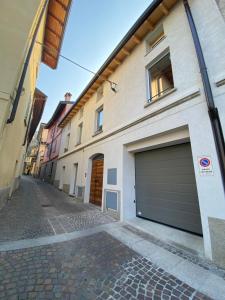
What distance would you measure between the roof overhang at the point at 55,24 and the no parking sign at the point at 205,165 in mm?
6474

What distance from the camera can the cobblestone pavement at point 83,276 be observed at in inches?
76.3

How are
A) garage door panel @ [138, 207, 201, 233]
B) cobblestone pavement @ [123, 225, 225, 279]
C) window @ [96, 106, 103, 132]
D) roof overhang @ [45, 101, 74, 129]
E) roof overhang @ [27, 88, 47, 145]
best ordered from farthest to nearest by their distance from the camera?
roof overhang @ [45, 101, 74, 129], roof overhang @ [27, 88, 47, 145], window @ [96, 106, 103, 132], garage door panel @ [138, 207, 201, 233], cobblestone pavement @ [123, 225, 225, 279]

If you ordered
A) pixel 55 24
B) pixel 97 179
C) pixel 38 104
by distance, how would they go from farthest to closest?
pixel 38 104 → pixel 97 179 → pixel 55 24

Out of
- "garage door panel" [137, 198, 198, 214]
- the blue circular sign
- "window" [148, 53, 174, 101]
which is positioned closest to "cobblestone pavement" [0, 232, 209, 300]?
"garage door panel" [137, 198, 198, 214]

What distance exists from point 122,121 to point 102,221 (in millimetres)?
4079

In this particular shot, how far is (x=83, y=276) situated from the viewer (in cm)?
227

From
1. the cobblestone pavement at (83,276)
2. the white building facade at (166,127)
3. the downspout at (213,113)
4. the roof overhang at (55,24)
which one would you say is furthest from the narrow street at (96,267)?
the roof overhang at (55,24)

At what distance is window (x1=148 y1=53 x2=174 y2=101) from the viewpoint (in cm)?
532

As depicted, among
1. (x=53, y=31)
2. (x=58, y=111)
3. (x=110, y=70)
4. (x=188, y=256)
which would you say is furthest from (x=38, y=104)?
(x=188, y=256)

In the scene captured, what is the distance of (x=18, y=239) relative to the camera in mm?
3324

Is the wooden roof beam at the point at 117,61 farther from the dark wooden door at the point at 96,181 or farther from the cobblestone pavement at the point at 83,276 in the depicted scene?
the cobblestone pavement at the point at 83,276

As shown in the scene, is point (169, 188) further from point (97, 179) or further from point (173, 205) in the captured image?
point (97, 179)

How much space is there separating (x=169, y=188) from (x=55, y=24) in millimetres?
9123

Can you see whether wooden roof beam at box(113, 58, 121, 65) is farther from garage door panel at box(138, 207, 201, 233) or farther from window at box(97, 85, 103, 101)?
garage door panel at box(138, 207, 201, 233)
